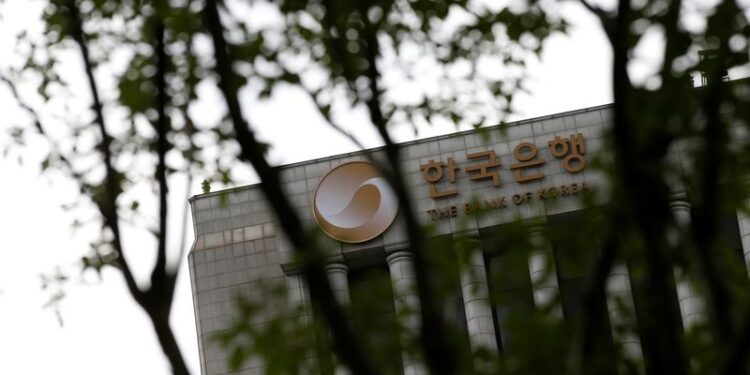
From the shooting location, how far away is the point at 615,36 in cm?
677

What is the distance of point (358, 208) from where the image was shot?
44.6 m

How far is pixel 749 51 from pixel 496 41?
79.0 inches

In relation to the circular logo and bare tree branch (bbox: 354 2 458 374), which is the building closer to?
the circular logo

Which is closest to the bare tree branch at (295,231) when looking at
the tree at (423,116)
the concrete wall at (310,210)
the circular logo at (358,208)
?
the tree at (423,116)

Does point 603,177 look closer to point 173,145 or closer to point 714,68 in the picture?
point 714,68

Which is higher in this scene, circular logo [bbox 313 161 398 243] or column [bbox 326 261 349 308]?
circular logo [bbox 313 161 398 243]

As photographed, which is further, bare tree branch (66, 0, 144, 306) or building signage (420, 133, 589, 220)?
building signage (420, 133, 589, 220)

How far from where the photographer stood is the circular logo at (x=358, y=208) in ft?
146

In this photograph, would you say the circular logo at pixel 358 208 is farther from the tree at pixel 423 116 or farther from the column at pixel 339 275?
the tree at pixel 423 116

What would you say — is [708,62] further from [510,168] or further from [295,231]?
[510,168]

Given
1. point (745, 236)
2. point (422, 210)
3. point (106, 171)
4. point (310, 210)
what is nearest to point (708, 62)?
point (106, 171)

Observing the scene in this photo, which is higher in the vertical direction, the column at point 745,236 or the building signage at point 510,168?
the building signage at point 510,168

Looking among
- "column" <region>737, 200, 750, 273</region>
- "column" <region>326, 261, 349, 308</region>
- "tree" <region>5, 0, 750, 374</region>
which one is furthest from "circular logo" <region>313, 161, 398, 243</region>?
"tree" <region>5, 0, 750, 374</region>

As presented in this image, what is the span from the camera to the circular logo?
44438 millimetres
